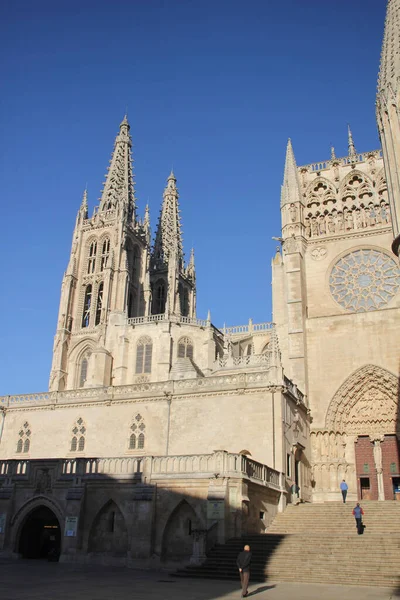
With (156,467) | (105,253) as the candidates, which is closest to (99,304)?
(105,253)

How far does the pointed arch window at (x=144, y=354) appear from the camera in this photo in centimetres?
4582

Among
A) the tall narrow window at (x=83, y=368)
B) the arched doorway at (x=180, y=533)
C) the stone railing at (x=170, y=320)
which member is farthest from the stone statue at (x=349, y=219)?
the tall narrow window at (x=83, y=368)

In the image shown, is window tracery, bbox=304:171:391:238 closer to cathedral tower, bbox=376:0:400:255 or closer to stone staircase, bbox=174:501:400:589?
cathedral tower, bbox=376:0:400:255

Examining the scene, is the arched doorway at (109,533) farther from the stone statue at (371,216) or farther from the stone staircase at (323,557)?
the stone statue at (371,216)

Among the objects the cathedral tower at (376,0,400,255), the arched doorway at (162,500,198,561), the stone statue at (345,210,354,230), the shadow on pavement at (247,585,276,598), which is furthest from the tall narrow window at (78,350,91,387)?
the shadow on pavement at (247,585,276,598)

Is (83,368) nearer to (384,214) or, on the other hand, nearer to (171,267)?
→ (171,267)

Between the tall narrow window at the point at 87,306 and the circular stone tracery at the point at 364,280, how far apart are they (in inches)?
1161

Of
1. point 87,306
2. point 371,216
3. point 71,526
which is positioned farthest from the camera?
point 87,306

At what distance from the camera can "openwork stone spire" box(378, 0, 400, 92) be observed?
67.2 feet

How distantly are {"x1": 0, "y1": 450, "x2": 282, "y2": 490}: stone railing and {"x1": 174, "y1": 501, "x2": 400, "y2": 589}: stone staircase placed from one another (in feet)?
7.83

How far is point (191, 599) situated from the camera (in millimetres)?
11375

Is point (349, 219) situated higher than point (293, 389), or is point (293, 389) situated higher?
point (349, 219)

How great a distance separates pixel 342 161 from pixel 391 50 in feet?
50.4

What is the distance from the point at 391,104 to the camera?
20.0 metres
